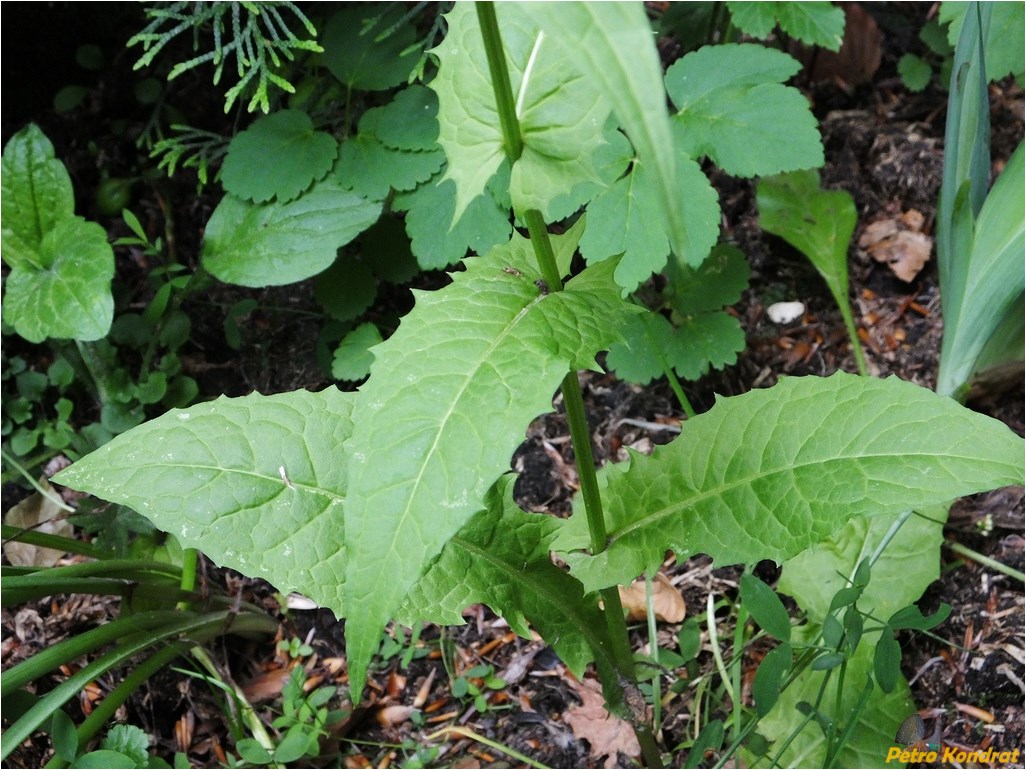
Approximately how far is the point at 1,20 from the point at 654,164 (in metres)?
2.48

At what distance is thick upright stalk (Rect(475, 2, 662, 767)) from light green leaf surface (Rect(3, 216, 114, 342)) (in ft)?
3.73

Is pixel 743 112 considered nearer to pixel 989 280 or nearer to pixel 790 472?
pixel 989 280

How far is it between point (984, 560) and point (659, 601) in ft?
2.24

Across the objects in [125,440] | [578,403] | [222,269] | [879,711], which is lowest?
[879,711]

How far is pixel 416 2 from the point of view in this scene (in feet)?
7.68

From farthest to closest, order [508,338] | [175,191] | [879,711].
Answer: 1. [175,191]
2. [879,711]
3. [508,338]

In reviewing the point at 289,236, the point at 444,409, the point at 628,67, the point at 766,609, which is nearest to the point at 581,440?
the point at 444,409

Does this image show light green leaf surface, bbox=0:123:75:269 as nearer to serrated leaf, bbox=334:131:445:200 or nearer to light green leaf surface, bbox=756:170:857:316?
serrated leaf, bbox=334:131:445:200

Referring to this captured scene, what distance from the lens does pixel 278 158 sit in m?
1.96

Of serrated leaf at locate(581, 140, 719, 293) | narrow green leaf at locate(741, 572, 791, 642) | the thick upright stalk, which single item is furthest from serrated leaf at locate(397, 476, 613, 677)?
serrated leaf at locate(581, 140, 719, 293)

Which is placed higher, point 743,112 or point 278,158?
point 278,158

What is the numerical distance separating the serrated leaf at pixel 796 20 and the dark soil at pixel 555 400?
535mm

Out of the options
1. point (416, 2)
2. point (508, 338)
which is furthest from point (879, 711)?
point (416, 2)

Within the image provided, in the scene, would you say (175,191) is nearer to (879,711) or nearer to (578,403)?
(578,403)
